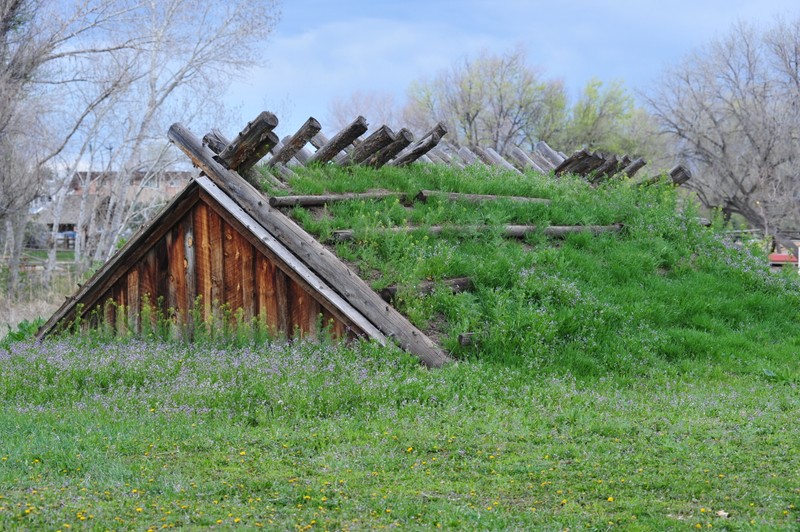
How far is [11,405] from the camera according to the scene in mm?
7734

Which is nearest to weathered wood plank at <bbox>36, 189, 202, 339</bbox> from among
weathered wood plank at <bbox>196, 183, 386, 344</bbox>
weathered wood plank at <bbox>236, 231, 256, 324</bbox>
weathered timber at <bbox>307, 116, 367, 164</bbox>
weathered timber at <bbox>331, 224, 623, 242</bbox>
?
weathered wood plank at <bbox>196, 183, 386, 344</bbox>

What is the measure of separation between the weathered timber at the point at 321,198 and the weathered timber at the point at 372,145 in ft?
2.31

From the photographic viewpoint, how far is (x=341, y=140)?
1138 cm

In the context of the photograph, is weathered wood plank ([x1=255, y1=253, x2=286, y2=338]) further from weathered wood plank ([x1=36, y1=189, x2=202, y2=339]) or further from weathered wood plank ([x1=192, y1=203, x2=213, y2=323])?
weathered wood plank ([x1=36, y1=189, x2=202, y2=339])

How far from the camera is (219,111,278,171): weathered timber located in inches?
391

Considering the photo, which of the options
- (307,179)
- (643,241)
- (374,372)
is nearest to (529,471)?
(374,372)

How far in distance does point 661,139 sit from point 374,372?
44.7 m

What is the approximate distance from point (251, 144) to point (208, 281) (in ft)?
6.62

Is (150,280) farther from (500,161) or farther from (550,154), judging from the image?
(550,154)

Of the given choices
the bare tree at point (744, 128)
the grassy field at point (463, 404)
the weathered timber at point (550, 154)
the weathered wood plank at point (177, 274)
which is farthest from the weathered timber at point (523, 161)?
the bare tree at point (744, 128)

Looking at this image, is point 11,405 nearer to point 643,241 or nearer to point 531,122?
point 643,241

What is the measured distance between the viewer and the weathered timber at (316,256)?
8.80 meters

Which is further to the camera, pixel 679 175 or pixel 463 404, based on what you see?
pixel 679 175

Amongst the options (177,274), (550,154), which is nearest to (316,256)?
(177,274)
